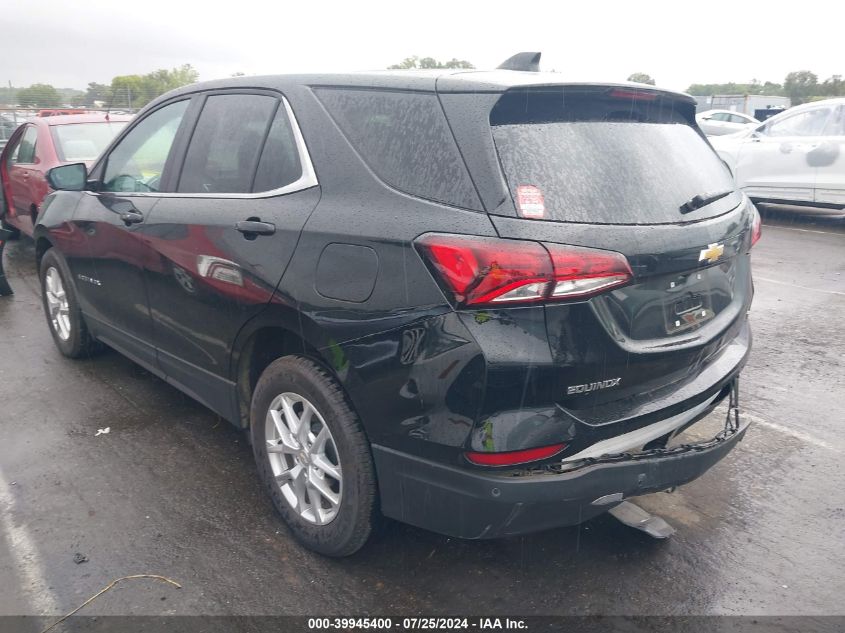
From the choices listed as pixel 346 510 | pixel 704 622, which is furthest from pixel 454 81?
pixel 704 622

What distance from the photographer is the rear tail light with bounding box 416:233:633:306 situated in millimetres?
2203

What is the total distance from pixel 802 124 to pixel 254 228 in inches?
417

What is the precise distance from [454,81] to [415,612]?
1.92 m

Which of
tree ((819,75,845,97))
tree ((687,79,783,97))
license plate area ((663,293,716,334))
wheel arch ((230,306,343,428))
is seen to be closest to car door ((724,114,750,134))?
license plate area ((663,293,716,334))

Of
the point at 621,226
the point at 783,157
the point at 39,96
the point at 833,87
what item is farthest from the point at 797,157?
the point at 833,87

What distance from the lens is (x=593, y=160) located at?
99.0 inches

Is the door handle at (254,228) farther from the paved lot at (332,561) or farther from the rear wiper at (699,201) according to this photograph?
the rear wiper at (699,201)

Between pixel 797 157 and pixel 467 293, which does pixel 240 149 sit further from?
pixel 797 157

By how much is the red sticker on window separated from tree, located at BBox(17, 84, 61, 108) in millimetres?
30439

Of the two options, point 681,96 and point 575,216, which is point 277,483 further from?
point 681,96

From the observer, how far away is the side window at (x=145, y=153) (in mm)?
3799

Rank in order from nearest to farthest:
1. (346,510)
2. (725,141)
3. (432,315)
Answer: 1. (432,315)
2. (346,510)
3. (725,141)

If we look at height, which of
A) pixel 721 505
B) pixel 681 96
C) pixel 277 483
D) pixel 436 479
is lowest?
pixel 721 505

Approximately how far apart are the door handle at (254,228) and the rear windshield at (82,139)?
5.48 metres
